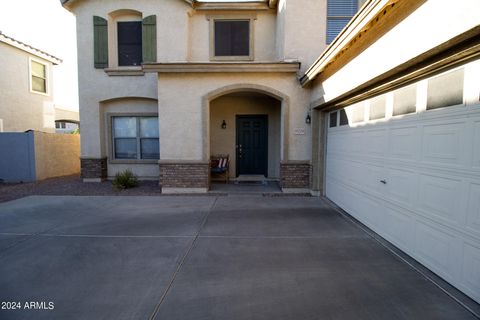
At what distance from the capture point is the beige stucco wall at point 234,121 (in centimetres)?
981

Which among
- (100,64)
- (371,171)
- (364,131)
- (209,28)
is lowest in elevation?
(371,171)

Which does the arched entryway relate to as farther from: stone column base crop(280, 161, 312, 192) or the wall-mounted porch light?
the wall-mounted porch light

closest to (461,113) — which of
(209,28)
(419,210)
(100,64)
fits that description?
(419,210)

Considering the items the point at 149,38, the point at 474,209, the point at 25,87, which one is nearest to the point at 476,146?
the point at 474,209

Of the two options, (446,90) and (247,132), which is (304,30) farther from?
(446,90)

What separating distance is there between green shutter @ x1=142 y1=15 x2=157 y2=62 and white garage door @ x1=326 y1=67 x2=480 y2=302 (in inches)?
298

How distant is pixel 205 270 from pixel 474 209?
10.5 ft

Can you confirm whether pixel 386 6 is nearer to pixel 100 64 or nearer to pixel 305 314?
pixel 305 314

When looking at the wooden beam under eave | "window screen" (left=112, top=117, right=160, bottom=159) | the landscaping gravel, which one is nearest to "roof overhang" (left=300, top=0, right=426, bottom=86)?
the wooden beam under eave

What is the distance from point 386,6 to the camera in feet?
10.9

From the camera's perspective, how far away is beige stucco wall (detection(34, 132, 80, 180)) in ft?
33.8

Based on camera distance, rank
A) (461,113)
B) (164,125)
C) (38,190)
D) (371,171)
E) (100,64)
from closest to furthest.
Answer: (461,113)
(371,171)
(164,125)
(38,190)
(100,64)

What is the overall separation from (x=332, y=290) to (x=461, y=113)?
8.26 feet

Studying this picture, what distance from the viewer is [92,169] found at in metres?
9.61
